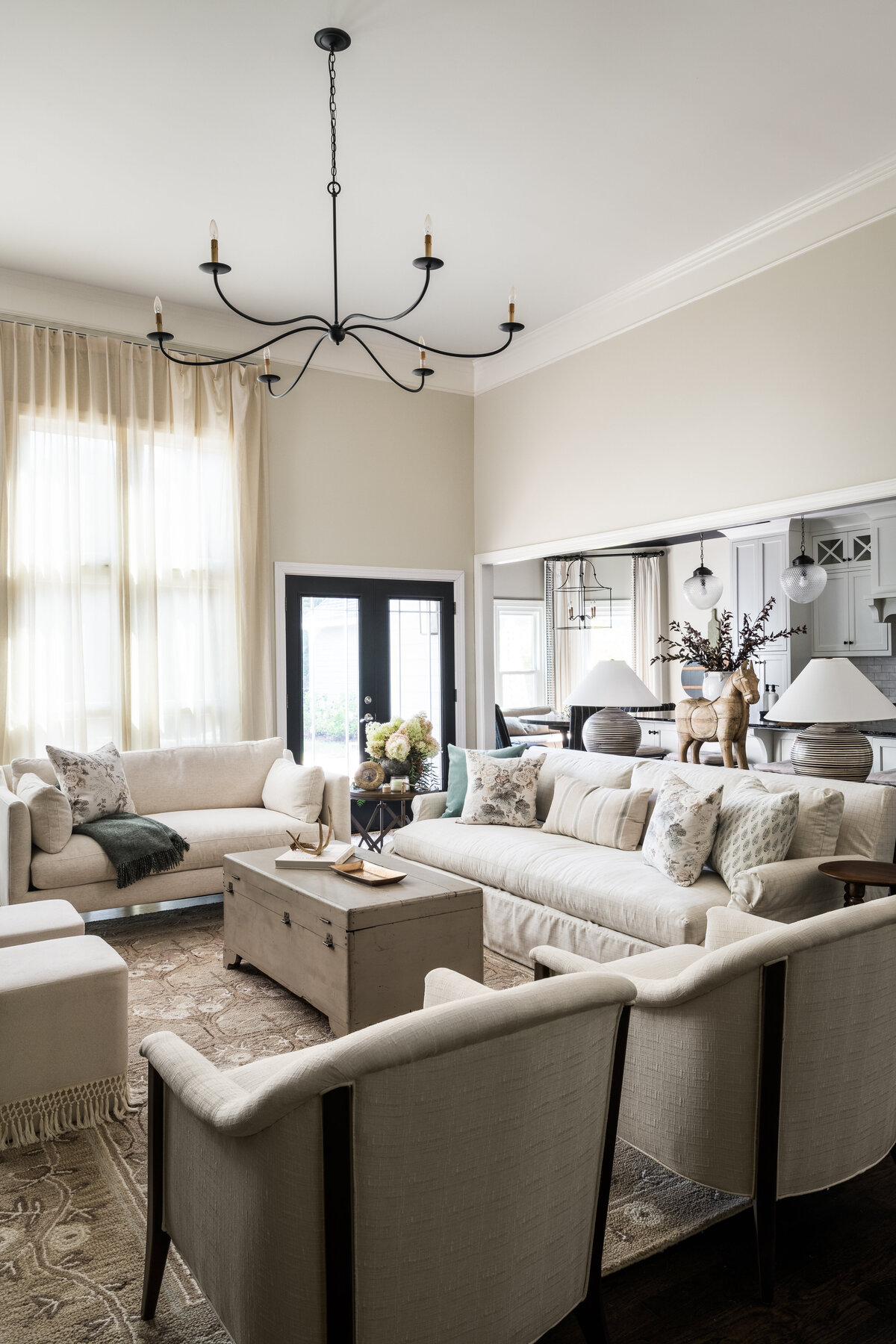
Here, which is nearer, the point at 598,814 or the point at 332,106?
the point at 332,106

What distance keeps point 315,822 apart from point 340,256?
3.12 metres

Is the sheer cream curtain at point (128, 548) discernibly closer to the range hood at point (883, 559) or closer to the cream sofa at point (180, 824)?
the cream sofa at point (180, 824)

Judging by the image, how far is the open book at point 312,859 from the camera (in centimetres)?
356

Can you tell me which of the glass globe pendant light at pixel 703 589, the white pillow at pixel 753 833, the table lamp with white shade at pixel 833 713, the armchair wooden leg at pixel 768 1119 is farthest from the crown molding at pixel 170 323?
the armchair wooden leg at pixel 768 1119

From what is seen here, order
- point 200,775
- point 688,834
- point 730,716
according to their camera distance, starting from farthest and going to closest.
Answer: point 200,775 < point 730,716 < point 688,834

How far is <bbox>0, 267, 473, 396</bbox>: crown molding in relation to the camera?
5.17 metres

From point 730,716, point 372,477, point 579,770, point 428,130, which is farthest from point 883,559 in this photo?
point 428,130

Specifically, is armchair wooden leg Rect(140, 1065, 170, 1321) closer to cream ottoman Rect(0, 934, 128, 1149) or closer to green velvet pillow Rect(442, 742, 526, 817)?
cream ottoman Rect(0, 934, 128, 1149)

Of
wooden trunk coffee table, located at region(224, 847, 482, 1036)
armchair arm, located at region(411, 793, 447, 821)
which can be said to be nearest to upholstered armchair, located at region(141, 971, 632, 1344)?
wooden trunk coffee table, located at region(224, 847, 482, 1036)

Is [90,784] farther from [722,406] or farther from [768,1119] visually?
[722,406]

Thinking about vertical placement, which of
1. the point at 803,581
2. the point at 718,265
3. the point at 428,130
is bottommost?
the point at 803,581

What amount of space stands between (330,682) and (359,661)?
272mm

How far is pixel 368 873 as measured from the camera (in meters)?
3.42

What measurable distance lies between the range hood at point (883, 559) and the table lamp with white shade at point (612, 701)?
127 inches
